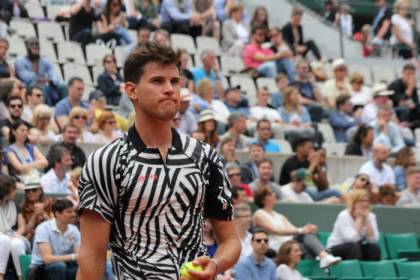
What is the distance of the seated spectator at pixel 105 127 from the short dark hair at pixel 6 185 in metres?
2.81

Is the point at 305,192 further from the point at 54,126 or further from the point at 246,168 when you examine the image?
the point at 54,126

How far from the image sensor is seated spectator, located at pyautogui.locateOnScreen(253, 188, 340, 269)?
13.6 metres

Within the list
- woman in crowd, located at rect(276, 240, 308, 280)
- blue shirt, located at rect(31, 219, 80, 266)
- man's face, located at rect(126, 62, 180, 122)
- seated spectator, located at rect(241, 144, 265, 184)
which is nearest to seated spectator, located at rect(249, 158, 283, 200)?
seated spectator, located at rect(241, 144, 265, 184)

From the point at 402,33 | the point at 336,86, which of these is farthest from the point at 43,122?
the point at 402,33

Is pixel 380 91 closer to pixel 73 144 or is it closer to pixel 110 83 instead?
pixel 110 83

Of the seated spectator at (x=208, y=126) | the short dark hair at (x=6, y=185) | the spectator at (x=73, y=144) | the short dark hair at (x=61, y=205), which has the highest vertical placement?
the seated spectator at (x=208, y=126)

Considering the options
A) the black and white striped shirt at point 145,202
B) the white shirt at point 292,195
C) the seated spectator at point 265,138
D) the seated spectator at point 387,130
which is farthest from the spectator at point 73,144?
the black and white striped shirt at point 145,202

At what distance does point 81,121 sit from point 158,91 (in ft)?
32.3

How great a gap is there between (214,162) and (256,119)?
39.8 feet

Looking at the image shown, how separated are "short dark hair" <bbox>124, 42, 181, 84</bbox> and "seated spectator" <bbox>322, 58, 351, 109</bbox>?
14.2 m

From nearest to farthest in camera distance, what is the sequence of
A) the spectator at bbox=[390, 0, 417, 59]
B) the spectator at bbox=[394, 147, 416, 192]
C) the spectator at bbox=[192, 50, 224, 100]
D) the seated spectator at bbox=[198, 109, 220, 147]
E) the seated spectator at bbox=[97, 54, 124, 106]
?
the seated spectator at bbox=[198, 109, 220, 147], the spectator at bbox=[394, 147, 416, 192], the seated spectator at bbox=[97, 54, 124, 106], the spectator at bbox=[192, 50, 224, 100], the spectator at bbox=[390, 0, 417, 59]

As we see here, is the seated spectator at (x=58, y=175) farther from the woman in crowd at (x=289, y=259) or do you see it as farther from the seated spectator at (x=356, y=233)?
the seated spectator at (x=356, y=233)

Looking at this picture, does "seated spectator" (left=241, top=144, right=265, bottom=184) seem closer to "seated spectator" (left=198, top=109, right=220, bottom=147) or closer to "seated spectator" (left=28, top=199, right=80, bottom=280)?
"seated spectator" (left=198, top=109, right=220, bottom=147)

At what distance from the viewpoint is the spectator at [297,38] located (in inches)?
878
